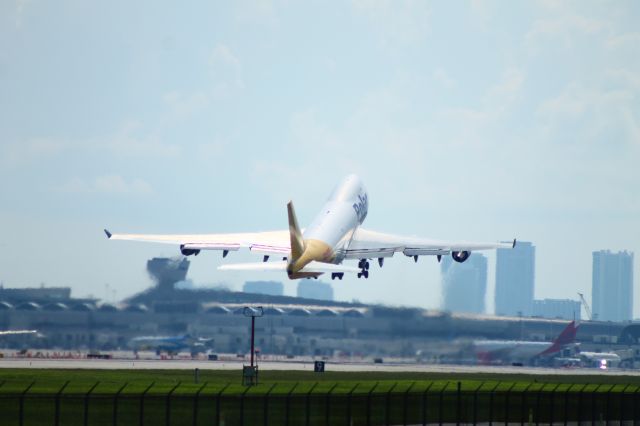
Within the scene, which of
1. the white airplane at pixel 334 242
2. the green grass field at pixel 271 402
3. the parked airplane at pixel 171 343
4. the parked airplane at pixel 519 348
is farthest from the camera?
the parked airplane at pixel 171 343

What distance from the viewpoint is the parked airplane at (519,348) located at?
12356cm

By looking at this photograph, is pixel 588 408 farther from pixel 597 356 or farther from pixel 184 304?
pixel 597 356

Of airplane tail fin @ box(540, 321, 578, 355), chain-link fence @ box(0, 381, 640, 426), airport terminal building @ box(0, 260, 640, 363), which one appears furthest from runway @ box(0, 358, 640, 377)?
chain-link fence @ box(0, 381, 640, 426)

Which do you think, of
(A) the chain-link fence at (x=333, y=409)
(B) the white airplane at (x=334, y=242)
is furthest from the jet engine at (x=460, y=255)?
(A) the chain-link fence at (x=333, y=409)

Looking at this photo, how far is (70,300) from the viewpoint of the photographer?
4884 inches

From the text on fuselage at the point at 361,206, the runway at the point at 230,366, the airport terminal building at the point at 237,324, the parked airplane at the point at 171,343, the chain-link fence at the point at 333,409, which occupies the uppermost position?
the text on fuselage at the point at 361,206

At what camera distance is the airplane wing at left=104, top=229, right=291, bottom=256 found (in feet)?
361

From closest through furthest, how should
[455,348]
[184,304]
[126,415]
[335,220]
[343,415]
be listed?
[126,415]
[343,415]
[335,220]
[455,348]
[184,304]

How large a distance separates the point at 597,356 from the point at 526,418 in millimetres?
99468

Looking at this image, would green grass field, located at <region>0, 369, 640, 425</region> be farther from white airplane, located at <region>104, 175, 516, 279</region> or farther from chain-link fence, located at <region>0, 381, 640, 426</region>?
white airplane, located at <region>104, 175, 516, 279</region>

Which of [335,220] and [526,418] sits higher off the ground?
[335,220]

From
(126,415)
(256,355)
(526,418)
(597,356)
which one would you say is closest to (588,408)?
(526,418)

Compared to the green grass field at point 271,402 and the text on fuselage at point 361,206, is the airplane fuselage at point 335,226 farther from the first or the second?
the green grass field at point 271,402

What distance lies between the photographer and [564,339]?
155625 millimetres
